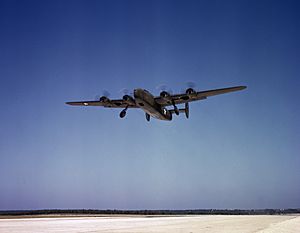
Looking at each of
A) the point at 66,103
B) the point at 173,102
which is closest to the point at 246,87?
the point at 173,102

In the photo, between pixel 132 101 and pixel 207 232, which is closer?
pixel 207 232

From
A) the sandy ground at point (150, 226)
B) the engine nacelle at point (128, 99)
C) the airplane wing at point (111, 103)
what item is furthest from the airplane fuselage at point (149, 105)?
the sandy ground at point (150, 226)

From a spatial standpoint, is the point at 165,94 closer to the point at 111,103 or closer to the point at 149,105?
A: the point at 149,105

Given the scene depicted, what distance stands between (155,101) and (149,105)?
10.6 feet

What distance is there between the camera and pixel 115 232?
2739 centimetres

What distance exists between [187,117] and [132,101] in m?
15.2

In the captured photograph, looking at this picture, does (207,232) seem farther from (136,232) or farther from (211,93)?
(211,93)

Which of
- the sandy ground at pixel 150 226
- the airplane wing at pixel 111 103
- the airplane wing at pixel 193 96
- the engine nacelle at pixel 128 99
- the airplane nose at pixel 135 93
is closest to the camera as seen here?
the sandy ground at pixel 150 226

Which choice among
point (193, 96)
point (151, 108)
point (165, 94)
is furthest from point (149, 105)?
point (193, 96)

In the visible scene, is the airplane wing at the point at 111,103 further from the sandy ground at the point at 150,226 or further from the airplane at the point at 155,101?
the sandy ground at the point at 150,226

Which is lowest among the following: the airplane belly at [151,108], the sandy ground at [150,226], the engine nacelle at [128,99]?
the sandy ground at [150,226]

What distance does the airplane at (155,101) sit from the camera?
59591 mm

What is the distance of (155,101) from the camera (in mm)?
63500

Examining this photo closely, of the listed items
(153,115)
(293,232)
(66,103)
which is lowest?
(293,232)
